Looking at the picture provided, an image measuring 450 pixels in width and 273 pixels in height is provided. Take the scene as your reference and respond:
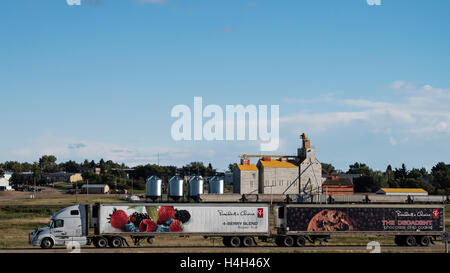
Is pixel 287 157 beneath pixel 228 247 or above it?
above

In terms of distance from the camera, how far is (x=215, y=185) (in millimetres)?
58125

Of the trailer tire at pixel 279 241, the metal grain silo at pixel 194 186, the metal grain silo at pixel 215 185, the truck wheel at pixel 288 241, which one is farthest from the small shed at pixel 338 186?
the truck wheel at pixel 288 241

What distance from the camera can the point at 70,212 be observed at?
40625 millimetres

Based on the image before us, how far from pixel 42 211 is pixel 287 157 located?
52.2m

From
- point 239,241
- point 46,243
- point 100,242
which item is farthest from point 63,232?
point 239,241

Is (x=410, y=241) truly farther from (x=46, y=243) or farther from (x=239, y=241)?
(x=46, y=243)

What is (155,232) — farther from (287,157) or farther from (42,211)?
(287,157)

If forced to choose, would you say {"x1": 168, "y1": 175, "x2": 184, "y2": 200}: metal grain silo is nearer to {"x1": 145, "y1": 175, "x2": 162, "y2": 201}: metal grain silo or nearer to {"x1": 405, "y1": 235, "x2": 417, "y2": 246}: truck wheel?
{"x1": 145, "y1": 175, "x2": 162, "y2": 201}: metal grain silo

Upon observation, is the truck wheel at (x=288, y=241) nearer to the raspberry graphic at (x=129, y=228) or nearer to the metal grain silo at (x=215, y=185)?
the raspberry graphic at (x=129, y=228)
